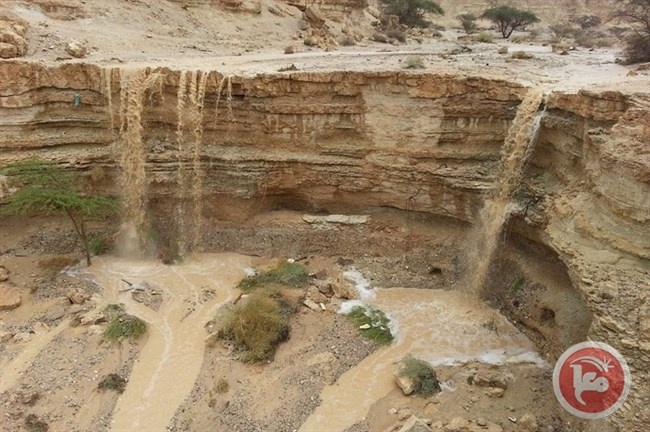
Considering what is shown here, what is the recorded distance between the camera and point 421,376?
34.9 feet

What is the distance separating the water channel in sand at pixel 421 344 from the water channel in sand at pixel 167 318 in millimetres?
2941

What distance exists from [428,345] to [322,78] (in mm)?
7538

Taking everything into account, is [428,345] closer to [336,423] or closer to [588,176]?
[336,423]

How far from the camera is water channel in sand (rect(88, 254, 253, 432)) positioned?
10180 mm

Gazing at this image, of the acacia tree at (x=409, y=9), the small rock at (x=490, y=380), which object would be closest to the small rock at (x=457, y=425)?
the small rock at (x=490, y=380)

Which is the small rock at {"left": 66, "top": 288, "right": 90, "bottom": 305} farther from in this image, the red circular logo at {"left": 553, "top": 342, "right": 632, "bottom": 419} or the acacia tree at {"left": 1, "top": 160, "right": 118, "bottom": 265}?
the red circular logo at {"left": 553, "top": 342, "right": 632, "bottom": 419}

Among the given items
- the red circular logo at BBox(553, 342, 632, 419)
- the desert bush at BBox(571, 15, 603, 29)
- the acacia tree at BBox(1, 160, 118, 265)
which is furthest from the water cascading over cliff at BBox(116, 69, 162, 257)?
the desert bush at BBox(571, 15, 603, 29)

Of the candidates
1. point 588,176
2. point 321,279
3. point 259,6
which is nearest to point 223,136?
point 321,279

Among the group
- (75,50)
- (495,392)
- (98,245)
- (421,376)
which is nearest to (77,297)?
(98,245)

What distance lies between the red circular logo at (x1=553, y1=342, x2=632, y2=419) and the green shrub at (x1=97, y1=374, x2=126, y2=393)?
8618 millimetres

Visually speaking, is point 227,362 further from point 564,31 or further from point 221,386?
point 564,31

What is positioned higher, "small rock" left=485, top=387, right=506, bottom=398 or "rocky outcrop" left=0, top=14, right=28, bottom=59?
"rocky outcrop" left=0, top=14, right=28, bottom=59

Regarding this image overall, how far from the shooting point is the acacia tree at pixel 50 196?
13.8 m

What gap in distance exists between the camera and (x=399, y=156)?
1463 centimetres
